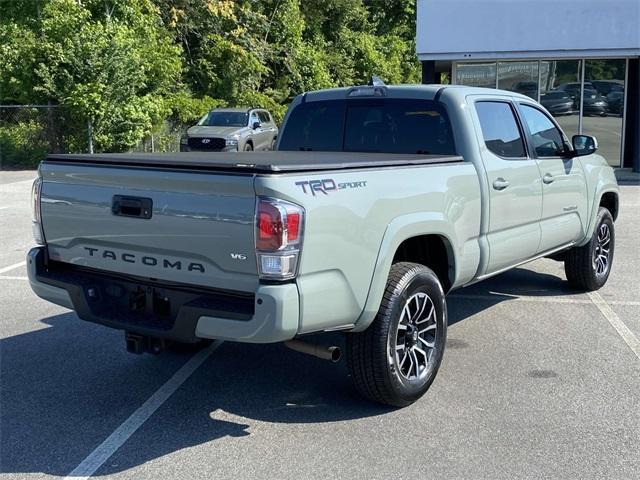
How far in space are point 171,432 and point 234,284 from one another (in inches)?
40.7

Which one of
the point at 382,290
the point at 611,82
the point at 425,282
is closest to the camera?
the point at 382,290

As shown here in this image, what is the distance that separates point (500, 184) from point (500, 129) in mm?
604

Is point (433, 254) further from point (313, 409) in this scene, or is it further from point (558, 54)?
point (558, 54)

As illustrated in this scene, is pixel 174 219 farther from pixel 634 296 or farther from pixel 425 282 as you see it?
pixel 634 296

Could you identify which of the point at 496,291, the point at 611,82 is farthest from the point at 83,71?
the point at 496,291

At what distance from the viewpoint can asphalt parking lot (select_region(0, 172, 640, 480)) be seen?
147 inches

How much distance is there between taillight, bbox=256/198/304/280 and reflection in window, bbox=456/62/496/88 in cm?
1717

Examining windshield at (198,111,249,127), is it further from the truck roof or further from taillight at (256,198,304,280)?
taillight at (256,198,304,280)

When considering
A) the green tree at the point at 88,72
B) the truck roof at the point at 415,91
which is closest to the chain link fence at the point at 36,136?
the green tree at the point at 88,72

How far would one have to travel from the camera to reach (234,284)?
370 centimetres

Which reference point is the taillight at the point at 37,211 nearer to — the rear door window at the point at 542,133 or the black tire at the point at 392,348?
the black tire at the point at 392,348

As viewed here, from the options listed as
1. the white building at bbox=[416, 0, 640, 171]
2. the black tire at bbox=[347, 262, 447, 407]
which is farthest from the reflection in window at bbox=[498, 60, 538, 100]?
the black tire at bbox=[347, 262, 447, 407]

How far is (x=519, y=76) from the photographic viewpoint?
19.6m

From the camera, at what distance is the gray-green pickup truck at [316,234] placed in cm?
360
